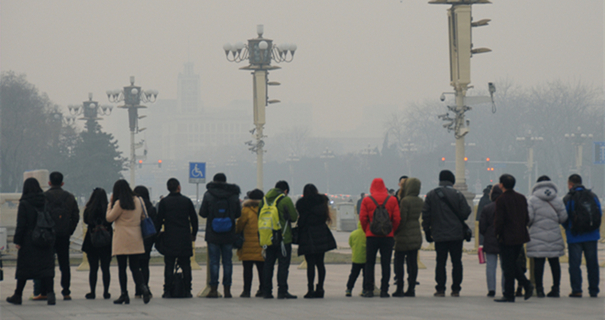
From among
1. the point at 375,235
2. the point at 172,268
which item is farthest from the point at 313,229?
the point at 172,268

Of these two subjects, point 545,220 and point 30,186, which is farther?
point 545,220

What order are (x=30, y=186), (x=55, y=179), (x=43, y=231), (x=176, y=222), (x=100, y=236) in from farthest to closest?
(x=176, y=222) < (x=55, y=179) < (x=100, y=236) < (x=30, y=186) < (x=43, y=231)

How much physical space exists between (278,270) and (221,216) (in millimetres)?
1018

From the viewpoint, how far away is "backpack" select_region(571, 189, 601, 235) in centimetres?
1177

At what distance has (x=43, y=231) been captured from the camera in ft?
34.5

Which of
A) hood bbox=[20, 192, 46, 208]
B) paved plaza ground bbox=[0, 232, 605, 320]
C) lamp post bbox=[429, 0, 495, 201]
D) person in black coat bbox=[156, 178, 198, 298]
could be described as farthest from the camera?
lamp post bbox=[429, 0, 495, 201]

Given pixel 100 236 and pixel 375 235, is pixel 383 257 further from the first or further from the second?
pixel 100 236

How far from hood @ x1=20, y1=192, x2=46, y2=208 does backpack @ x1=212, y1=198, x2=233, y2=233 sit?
219cm

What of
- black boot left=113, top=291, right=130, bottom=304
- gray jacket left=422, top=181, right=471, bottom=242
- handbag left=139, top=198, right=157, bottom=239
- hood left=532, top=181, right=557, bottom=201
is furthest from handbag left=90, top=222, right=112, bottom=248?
hood left=532, top=181, right=557, bottom=201

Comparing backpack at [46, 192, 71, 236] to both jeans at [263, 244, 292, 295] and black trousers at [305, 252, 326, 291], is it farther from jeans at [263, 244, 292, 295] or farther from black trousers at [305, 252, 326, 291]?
black trousers at [305, 252, 326, 291]

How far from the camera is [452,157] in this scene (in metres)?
89.8

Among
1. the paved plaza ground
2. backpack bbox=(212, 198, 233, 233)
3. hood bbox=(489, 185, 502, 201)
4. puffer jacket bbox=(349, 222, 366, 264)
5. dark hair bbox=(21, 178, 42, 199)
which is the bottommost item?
the paved plaza ground

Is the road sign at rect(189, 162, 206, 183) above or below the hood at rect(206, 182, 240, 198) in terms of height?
above

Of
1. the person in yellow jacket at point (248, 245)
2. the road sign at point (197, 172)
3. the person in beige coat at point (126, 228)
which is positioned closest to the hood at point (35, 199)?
the person in beige coat at point (126, 228)
